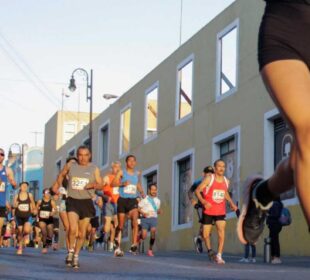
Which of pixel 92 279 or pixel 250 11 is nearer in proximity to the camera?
pixel 92 279

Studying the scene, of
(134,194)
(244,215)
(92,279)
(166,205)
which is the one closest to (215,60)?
(166,205)

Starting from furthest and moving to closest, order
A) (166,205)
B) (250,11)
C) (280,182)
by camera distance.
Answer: (166,205)
(250,11)
(280,182)

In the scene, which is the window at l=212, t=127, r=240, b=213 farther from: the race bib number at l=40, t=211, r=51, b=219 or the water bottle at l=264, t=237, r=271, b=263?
the water bottle at l=264, t=237, r=271, b=263

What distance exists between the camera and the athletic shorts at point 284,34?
4.01 meters

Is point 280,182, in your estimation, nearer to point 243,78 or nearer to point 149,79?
point 243,78

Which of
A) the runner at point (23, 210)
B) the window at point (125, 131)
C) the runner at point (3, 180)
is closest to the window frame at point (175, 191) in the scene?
the window at point (125, 131)

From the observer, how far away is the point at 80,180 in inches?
508

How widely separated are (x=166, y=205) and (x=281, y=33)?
27.4m

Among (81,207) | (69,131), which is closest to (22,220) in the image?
(81,207)

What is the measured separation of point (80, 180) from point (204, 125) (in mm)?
15171

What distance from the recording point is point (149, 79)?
113ft

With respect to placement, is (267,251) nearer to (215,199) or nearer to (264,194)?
(215,199)

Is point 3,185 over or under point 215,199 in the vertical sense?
over

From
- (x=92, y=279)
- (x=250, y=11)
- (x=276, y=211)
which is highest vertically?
(x=250, y=11)
